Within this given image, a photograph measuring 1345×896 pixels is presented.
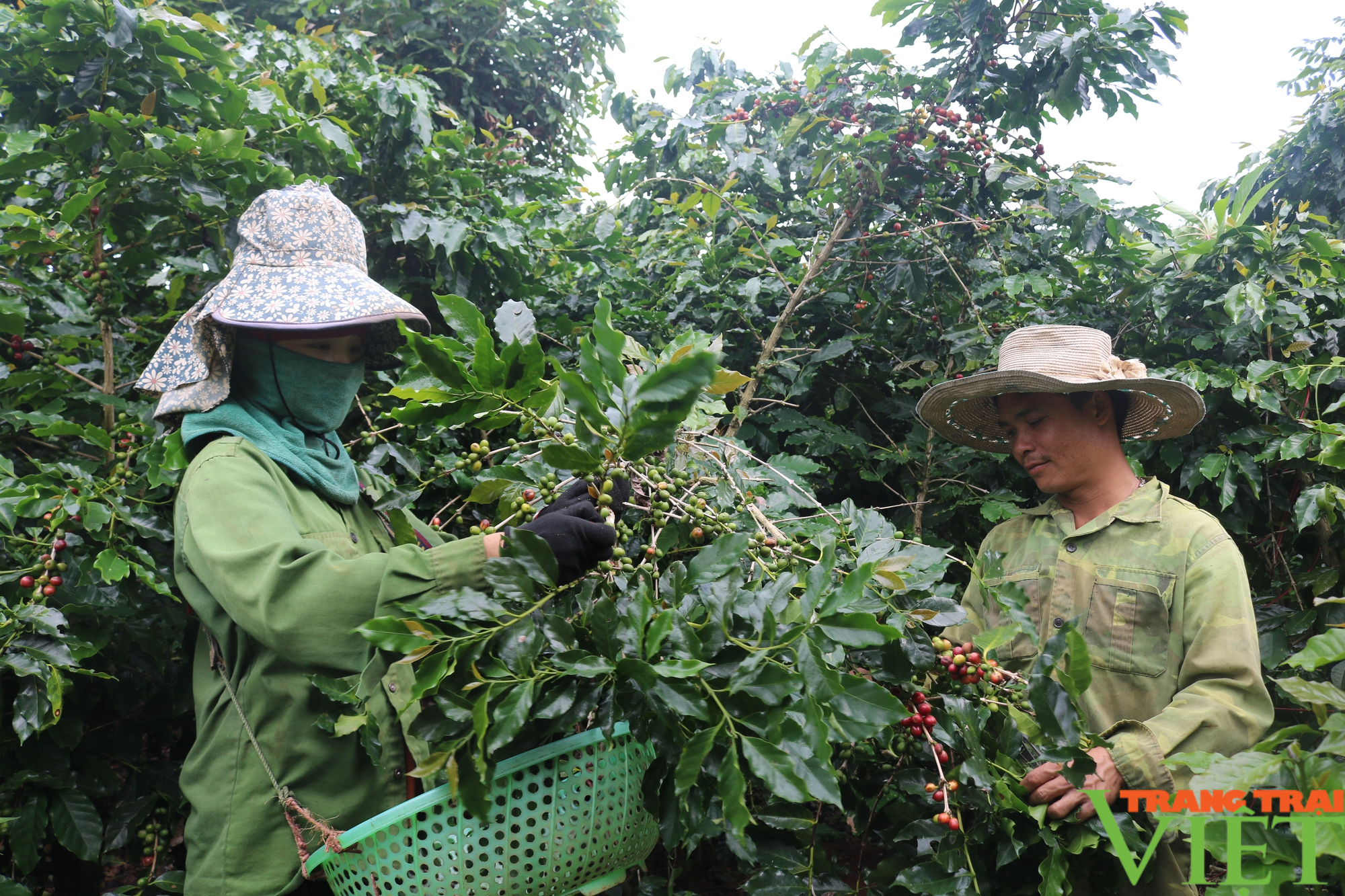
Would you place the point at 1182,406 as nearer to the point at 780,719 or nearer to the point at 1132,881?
the point at 1132,881

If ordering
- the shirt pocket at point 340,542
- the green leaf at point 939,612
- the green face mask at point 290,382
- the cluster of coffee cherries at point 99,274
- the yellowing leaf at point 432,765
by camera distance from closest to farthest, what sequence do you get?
1. the yellowing leaf at point 432,765
2. the green leaf at point 939,612
3. the shirt pocket at point 340,542
4. the green face mask at point 290,382
5. the cluster of coffee cherries at point 99,274

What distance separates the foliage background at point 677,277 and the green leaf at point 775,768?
979mm

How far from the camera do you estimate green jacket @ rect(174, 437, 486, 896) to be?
1.15 meters

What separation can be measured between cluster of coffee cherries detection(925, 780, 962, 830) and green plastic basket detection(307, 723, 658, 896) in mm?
493

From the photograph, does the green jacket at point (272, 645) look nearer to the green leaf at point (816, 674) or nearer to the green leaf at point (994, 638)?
the green leaf at point (816, 674)

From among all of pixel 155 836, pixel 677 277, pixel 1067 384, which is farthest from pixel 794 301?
pixel 155 836

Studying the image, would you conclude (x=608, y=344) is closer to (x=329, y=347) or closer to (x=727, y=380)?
(x=727, y=380)

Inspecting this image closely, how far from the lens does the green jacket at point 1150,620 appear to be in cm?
163

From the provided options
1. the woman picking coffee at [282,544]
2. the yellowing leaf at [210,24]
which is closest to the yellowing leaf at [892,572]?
the woman picking coffee at [282,544]

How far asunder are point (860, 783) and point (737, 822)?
803 millimetres

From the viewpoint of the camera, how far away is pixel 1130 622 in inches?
74.1

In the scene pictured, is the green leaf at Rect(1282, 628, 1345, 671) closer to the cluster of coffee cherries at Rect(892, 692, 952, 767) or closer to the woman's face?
the cluster of coffee cherries at Rect(892, 692, 952, 767)

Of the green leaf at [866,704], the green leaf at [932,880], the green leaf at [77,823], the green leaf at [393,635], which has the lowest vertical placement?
the green leaf at [77,823]

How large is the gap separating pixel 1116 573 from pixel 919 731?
84 centimetres
